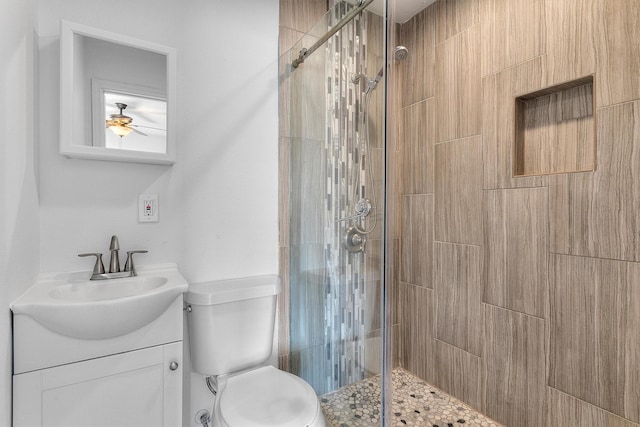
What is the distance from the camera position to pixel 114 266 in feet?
4.29

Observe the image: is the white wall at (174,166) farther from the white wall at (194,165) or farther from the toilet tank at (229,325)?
the toilet tank at (229,325)

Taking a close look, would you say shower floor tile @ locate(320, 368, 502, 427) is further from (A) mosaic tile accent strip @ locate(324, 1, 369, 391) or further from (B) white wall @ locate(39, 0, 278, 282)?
(B) white wall @ locate(39, 0, 278, 282)

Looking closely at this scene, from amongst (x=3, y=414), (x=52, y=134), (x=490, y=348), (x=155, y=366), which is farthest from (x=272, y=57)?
(x=490, y=348)

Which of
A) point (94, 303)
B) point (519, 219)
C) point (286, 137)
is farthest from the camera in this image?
point (286, 137)

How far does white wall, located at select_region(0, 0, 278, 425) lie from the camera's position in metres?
1.05

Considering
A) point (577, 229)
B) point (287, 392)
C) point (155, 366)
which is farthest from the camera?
point (577, 229)

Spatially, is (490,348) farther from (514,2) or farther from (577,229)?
(514,2)

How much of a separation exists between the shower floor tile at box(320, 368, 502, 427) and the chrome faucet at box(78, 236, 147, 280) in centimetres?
107

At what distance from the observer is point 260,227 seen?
1702 millimetres

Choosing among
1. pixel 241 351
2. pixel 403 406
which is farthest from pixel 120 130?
pixel 403 406

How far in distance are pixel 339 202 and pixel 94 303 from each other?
92cm

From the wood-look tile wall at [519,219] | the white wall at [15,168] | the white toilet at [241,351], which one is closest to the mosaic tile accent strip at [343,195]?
the white toilet at [241,351]

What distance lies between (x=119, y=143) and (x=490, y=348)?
6.95 ft

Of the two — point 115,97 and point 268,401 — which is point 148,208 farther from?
point 268,401
